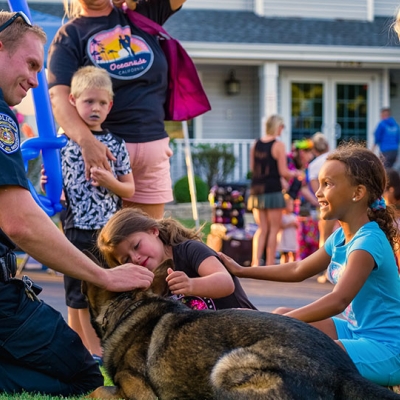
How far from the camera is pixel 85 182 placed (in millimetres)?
5102

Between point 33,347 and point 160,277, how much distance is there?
0.76 meters

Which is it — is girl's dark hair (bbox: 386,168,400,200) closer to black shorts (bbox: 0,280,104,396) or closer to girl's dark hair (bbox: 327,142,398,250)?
girl's dark hair (bbox: 327,142,398,250)

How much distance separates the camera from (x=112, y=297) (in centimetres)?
371

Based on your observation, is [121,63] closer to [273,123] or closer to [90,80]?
[90,80]

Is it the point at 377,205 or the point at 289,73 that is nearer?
the point at 377,205

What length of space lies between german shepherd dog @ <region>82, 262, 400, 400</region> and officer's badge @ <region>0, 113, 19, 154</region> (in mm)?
758

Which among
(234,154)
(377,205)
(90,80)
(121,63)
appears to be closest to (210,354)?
(377,205)

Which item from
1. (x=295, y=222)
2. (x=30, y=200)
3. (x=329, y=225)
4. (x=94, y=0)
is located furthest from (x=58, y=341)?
(x=295, y=222)

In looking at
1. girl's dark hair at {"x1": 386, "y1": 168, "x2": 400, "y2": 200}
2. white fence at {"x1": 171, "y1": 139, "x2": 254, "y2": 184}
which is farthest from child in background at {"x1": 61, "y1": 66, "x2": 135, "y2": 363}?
white fence at {"x1": 171, "y1": 139, "x2": 254, "y2": 184}

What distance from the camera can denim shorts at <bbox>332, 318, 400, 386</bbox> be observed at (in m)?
3.92

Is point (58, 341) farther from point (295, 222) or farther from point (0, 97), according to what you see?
point (295, 222)

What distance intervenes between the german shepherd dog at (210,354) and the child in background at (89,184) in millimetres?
1262

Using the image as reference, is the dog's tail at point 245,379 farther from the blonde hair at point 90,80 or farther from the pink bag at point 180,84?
the pink bag at point 180,84

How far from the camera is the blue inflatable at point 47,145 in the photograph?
5.00 meters
